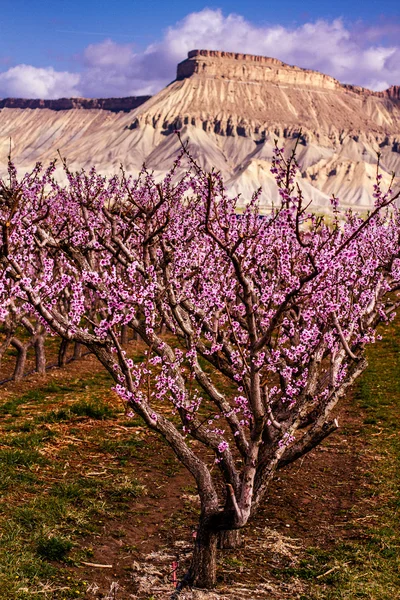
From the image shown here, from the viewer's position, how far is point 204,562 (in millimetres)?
7820

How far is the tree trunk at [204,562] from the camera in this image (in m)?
7.80

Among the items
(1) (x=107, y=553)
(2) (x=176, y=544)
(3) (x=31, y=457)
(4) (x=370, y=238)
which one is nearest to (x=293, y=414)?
(2) (x=176, y=544)

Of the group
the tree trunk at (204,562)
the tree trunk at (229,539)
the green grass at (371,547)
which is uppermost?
the tree trunk at (204,562)

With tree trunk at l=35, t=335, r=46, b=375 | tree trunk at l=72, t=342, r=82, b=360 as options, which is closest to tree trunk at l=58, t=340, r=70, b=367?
tree trunk at l=35, t=335, r=46, b=375

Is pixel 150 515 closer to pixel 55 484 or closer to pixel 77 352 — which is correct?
pixel 55 484

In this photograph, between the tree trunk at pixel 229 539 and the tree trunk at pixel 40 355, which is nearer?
the tree trunk at pixel 229 539

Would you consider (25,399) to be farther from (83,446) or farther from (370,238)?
(370,238)

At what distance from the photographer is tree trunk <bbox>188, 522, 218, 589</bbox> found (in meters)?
7.80

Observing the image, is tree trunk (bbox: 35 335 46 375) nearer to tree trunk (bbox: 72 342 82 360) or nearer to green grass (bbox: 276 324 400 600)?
tree trunk (bbox: 72 342 82 360)

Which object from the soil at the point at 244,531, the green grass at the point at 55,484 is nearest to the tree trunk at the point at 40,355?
Result: the green grass at the point at 55,484

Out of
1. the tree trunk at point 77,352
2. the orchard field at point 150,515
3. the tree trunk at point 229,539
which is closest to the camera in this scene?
the orchard field at point 150,515

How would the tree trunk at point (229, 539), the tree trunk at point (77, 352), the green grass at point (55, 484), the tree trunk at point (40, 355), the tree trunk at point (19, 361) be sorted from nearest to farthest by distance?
the green grass at point (55, 484), the tree trunk at point (229, 539), the tree trunk at point (19, 361), the tree trunk at point (40, 355), the tree trunk at point (77, 352)

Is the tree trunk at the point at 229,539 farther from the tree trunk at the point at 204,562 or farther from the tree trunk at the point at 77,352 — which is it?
the tree trunk at the point at 77,352

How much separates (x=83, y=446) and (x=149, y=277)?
5.11 meters
